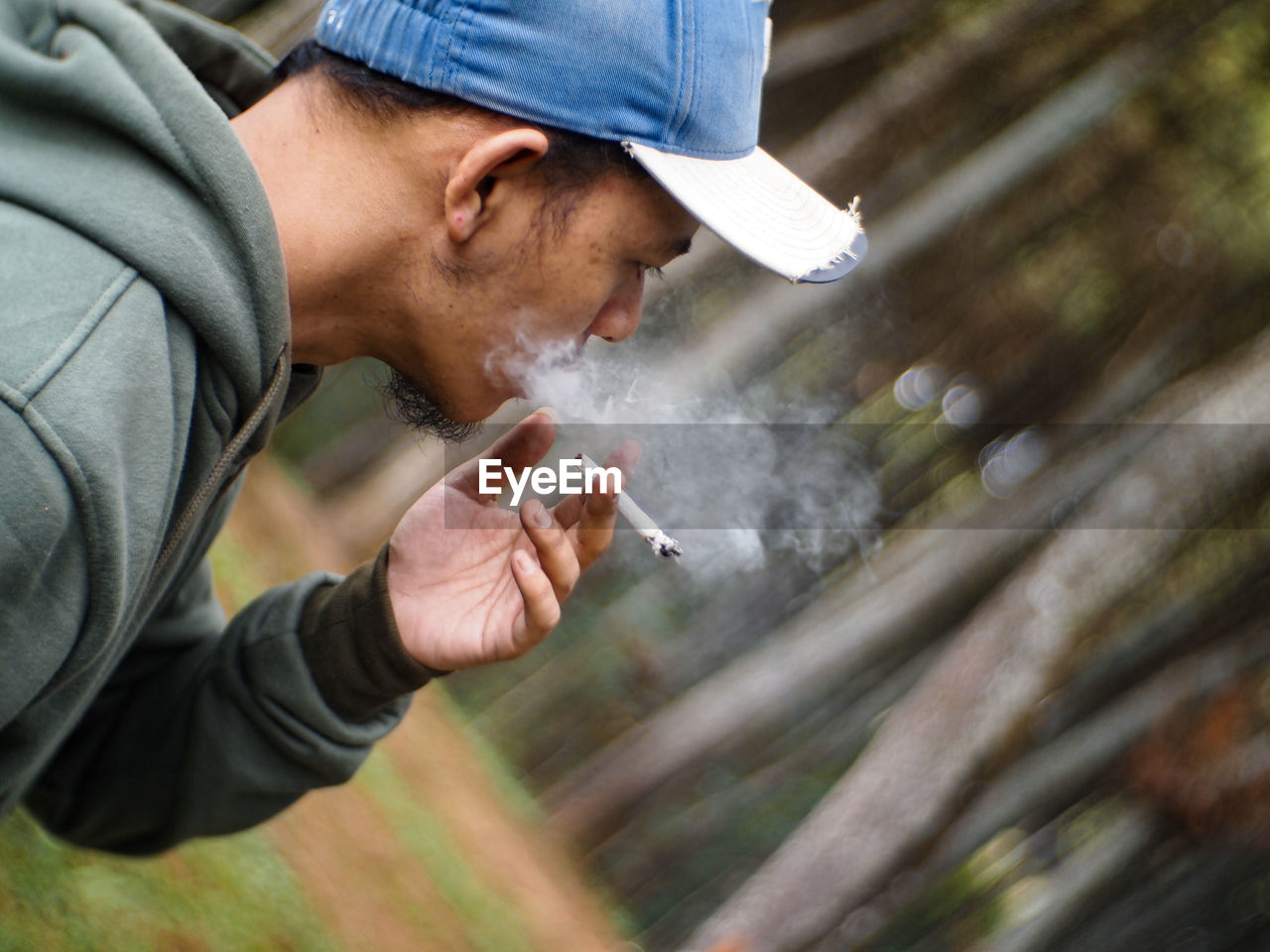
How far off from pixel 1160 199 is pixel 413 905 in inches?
→ 136

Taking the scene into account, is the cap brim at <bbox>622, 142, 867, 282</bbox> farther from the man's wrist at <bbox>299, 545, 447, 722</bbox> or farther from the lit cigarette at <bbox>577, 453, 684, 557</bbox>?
the man's wrist at <bbox>299, 545, 447, 722</bbox>

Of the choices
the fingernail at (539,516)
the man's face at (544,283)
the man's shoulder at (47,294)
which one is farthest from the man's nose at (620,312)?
the man's shoulder at (47,294)

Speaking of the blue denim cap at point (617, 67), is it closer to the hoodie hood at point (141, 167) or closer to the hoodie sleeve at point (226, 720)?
the hoodie hood at point (141, 167)

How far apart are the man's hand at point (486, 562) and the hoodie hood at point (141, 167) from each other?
1.88ft

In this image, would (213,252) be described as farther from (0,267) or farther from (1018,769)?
(1018,769)

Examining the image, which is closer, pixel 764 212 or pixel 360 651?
pixel 764 212

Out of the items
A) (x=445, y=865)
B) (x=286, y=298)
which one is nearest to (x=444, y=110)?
(x=286, y=298)

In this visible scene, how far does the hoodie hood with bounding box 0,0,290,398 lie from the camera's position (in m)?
1.14

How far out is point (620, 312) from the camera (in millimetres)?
1731

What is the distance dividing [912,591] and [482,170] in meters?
2.20

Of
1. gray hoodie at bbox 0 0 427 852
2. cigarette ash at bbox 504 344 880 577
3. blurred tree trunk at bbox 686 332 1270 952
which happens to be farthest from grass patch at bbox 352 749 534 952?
gray hoodie at bbox 0 0 427 852

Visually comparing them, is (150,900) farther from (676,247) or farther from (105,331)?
(676,247)

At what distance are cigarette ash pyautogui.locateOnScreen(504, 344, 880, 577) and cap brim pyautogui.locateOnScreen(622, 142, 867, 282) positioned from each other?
1.16 ft

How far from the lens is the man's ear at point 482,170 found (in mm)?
1439
